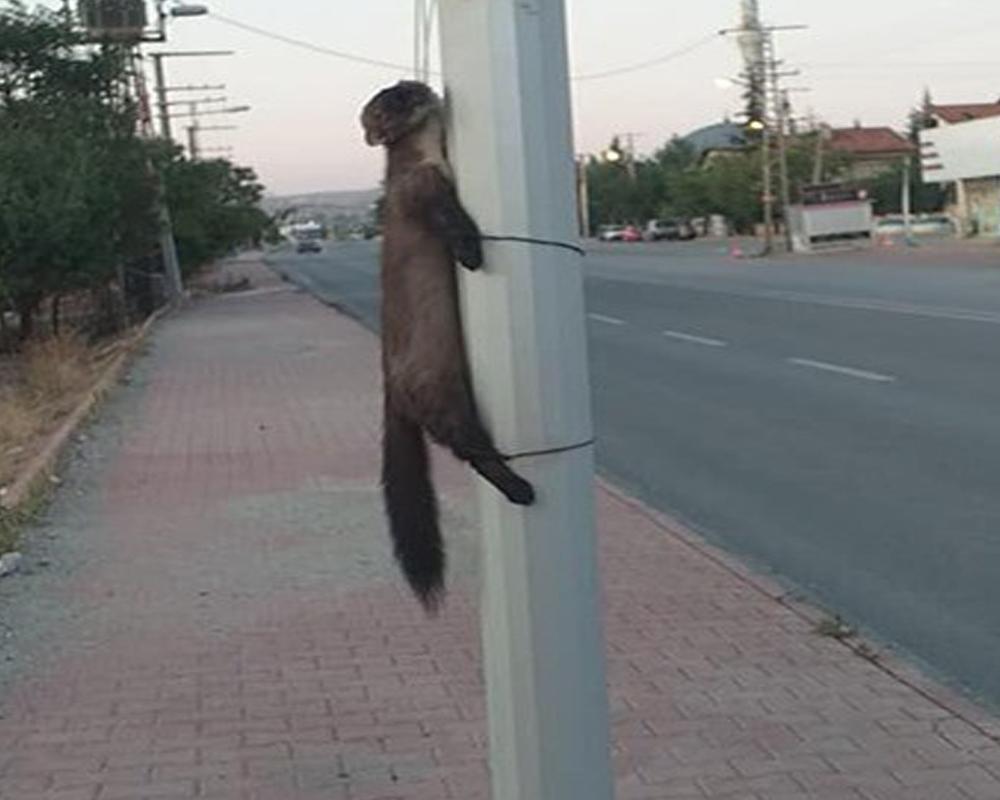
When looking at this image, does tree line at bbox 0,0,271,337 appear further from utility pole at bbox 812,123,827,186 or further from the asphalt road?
utility pole at bbox 812,123,827,186

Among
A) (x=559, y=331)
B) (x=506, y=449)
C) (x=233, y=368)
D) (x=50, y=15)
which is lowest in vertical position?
(x=233, y=368)

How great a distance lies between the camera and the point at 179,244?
52.9 m

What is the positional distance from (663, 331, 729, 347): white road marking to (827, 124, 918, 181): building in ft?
302

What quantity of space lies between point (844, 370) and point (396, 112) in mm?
15383

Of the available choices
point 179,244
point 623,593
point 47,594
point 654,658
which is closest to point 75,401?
point 47,594

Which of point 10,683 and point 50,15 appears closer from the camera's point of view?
point 10,683

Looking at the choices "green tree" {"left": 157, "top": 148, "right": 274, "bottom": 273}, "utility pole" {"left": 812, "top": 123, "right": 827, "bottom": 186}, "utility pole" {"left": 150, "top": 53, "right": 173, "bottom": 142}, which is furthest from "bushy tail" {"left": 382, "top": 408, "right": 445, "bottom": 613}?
"utility pole" {"left": 812, "top": 123, "right": 827, "bottom": 186}

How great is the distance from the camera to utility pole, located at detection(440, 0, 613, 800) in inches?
105

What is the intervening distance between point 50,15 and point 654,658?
1256 inches

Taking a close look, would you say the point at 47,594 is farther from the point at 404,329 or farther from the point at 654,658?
the point at 404,329

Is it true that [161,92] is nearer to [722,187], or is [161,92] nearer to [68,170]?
[68,170]

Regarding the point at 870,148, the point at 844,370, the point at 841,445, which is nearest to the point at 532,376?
the point at 841,445

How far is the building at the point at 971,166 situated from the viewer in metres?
→ 69.1

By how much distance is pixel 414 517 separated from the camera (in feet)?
9.93
